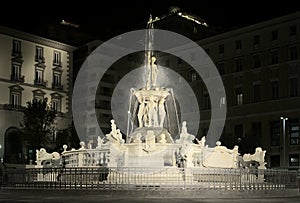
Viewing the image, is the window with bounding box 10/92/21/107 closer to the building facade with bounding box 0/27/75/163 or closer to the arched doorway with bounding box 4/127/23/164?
the building facade with bounding box 0/27/75/163

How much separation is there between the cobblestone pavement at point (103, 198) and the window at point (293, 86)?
47237 millimetres

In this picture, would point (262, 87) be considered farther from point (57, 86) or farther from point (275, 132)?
point (57, 86)

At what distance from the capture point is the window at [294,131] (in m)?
66.8

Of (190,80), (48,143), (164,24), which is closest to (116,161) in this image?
(48,143)

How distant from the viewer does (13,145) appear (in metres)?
70.4

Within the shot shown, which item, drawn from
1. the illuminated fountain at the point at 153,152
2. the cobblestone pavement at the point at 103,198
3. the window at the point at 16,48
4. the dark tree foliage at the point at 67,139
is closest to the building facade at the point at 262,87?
the dark tree foliage at the point at 67,139

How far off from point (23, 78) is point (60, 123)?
8.51 meters

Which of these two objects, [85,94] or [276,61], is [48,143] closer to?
[85,94]

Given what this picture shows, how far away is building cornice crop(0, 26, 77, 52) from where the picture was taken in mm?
71094

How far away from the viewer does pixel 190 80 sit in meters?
83.0

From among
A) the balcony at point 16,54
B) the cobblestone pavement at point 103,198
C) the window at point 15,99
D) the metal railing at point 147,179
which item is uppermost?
the balcony at point 16,54

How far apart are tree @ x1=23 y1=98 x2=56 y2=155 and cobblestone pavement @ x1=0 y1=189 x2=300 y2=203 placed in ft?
136

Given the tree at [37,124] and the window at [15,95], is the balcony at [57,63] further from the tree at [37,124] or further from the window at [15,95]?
the tree at [37,124]

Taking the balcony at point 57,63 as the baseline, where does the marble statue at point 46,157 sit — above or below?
below
